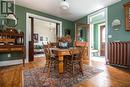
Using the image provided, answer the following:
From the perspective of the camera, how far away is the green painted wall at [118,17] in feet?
14.9

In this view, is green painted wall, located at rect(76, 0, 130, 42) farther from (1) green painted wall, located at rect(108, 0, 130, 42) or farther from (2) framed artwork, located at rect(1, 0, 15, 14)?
(2) framed artwork, located at rect(1, 0, 15, 14)

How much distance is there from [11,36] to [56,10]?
2.56 meters

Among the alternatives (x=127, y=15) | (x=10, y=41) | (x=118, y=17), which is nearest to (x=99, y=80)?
(x=127, y=15)

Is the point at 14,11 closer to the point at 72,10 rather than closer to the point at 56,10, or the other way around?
the point at 56,10

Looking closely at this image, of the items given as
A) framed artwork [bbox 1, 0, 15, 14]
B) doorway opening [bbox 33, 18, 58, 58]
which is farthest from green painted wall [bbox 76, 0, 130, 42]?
doorway opening [bbox 33, 18, 58, 58]

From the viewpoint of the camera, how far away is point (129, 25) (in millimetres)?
4262

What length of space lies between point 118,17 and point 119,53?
4.83ft

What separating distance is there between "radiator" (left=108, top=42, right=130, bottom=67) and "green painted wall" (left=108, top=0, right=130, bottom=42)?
0.34 m

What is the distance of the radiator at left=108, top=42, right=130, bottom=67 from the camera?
4227 millimetres

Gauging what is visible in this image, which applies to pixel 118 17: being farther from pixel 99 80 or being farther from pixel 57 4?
pixel 99 80

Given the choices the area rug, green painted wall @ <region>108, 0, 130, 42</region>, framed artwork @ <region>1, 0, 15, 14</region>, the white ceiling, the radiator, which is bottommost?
the area rug

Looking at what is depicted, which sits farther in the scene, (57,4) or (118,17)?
(57,4)

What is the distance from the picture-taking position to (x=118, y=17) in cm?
477

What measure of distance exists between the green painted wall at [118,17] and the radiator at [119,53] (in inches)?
13.4
